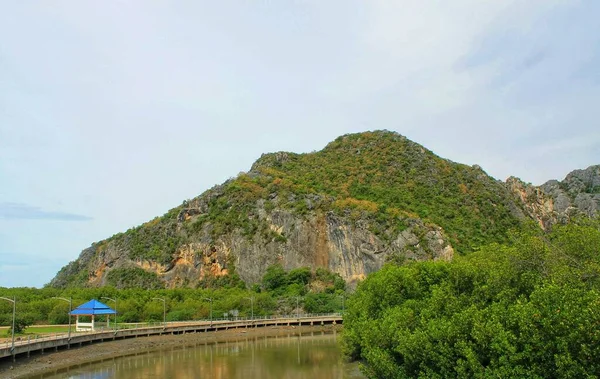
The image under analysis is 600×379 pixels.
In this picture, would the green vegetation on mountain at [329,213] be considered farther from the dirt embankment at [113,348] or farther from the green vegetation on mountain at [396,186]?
the dirt embankment at [113,348]

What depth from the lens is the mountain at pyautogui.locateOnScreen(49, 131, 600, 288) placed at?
118 meters

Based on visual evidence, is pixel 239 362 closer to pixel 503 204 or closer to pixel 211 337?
pixel 211 337

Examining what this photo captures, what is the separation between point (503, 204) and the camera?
141750 mm

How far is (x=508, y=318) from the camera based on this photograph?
67.6 feet

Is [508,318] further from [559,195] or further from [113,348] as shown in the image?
[559,195]

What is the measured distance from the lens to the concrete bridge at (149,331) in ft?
154

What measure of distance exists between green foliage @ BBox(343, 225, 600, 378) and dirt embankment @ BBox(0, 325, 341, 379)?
101ft

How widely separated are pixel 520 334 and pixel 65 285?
143473 mm

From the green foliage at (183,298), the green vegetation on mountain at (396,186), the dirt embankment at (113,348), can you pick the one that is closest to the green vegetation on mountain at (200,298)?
the green foliage at (183,298)

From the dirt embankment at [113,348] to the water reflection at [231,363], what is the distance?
1846 millimetres

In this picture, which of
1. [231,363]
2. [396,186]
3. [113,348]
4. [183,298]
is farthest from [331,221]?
[231,363]

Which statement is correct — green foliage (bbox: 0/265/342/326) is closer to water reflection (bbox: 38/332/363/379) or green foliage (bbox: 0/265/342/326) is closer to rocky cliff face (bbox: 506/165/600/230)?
water reflection (bbox: 38/332/363/379)

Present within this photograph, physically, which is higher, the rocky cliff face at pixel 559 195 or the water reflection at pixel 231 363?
the rocky cliff face at pixel 559 195

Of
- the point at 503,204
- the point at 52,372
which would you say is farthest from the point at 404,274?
the point at 503,204
